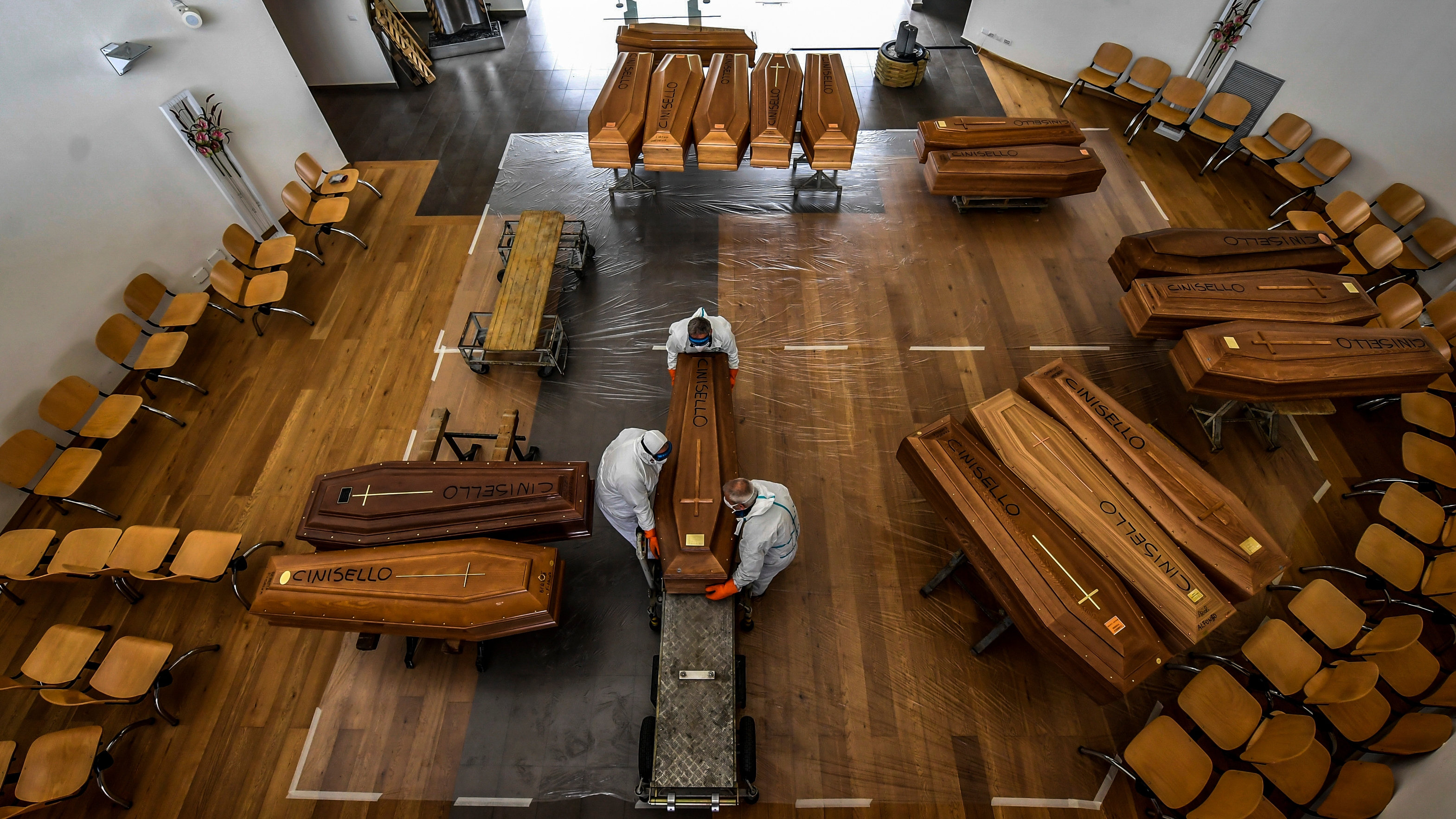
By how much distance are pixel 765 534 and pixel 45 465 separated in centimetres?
520

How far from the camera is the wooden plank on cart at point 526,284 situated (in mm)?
4875

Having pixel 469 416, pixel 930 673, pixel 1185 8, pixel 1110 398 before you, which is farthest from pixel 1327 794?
pixel 1185 8

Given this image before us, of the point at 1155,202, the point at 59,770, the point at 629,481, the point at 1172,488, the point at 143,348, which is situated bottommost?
the point at 59,770

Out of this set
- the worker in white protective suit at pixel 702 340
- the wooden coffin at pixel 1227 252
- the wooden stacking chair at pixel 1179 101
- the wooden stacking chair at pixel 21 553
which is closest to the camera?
the wooden stacking chair at pixel 21 553

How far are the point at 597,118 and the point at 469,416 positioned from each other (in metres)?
3.06

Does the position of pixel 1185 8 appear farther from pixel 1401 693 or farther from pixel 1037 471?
pixel 1401 693

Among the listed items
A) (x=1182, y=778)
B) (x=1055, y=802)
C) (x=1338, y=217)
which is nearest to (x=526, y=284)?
(x=1055, y=802)

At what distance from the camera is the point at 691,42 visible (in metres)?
7.03

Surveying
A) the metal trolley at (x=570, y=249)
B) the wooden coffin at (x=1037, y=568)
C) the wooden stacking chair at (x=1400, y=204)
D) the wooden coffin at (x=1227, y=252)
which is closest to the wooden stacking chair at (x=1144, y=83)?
the wooden stacking chair at (x=1400, y=204)

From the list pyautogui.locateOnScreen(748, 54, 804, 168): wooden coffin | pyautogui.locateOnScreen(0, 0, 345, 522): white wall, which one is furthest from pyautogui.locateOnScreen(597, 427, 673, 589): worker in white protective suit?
pyautogui.locateOnScreen(0, 0, 345, 522): white wall

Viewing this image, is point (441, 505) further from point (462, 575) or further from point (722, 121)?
point (722, 121)

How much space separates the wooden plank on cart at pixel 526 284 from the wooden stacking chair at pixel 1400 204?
23.5 feet

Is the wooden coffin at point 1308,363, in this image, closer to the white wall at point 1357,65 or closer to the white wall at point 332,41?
the white wall at point 1357,65

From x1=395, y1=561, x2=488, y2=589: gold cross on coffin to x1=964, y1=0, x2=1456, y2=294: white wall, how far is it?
7.83m
